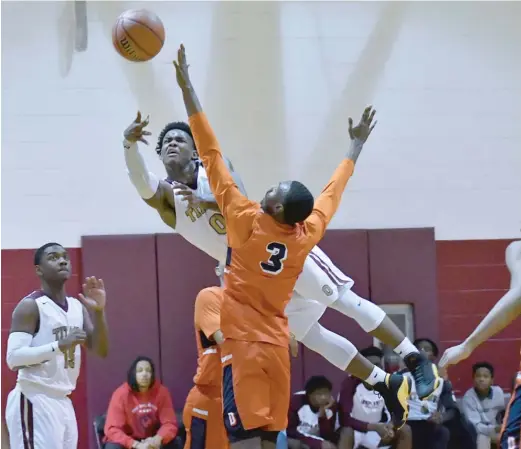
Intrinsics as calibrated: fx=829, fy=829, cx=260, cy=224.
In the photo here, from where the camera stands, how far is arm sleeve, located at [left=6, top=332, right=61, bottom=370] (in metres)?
5.10

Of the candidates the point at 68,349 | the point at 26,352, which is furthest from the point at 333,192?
the point at 26,352

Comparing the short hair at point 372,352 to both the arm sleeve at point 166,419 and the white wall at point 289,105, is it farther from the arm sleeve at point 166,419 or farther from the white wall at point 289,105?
the arm sleeve at point 166,419

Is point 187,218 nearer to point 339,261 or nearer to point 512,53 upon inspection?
point 339,261

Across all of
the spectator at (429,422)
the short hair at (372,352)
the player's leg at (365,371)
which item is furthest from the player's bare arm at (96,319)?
the spectator at (429,422)

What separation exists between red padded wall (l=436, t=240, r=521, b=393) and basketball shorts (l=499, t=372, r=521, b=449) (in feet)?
17.2

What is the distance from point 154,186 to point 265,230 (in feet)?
3.32

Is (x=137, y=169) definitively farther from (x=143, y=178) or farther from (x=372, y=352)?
(x=372, y=352)

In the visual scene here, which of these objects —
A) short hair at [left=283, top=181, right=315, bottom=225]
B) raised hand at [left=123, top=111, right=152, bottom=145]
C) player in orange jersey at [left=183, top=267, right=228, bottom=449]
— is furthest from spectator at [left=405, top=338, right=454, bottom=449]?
raised hand at [left=123, top=111, right=152, bottom=145]

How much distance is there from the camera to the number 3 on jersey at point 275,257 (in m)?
4.43

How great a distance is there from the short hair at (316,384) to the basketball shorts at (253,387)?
298cm

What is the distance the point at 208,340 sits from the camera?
5.34m

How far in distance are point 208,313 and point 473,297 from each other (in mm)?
4124

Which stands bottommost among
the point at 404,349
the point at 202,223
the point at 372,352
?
the point at 372,352

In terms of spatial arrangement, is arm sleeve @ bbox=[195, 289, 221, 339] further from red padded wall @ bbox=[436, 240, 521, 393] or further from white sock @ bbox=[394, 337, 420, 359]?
red padded wall @ bbox=[436, 240, 521, 393]
